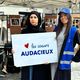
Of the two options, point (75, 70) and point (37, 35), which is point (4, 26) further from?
point (37, 35)

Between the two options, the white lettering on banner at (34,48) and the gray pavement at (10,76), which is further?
the gray pavement at (10,76)

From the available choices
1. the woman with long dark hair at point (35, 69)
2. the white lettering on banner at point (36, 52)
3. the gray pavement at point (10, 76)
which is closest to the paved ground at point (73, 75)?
the gray pavement at point (10, 76)

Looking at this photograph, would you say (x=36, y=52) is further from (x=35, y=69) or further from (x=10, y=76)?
(x=10, y=76)

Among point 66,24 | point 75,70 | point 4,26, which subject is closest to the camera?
point 66,24

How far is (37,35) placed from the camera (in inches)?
182

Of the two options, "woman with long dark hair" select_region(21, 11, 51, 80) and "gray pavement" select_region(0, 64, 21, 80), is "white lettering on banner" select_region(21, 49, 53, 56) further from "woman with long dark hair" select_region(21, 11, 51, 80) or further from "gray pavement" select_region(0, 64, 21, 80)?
"gray pavement" select_region(0, 64, 21, 80)

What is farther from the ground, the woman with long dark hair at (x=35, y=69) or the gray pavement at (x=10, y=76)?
the woman with long dark hair at (x=35, y=69)

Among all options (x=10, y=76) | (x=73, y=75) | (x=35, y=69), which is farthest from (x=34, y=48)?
(x=10, y=76)

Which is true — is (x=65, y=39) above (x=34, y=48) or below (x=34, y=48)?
above

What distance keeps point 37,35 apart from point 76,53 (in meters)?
0.58

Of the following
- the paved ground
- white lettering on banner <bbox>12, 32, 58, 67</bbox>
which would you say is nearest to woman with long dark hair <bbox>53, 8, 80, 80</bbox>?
white lettering on banner <bbox>12, 32, 58, 67</bbox>

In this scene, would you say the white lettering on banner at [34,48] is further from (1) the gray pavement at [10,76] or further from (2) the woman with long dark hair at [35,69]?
(1) the gray pavement at [10,76]

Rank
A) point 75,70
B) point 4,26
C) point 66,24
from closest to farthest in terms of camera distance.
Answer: point 66,24 < point 75,70 < point 4,26

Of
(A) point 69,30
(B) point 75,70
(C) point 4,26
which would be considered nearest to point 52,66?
(A) point 69,30
